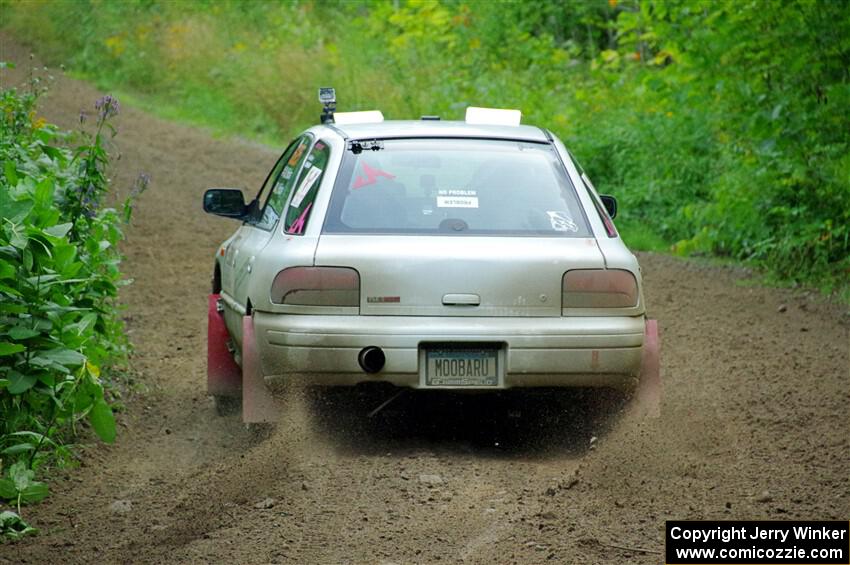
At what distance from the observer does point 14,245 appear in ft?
18.3

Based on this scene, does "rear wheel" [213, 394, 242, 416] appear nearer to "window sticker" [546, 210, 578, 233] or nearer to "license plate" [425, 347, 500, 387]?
"license plate" [425, 347, 500, 387]

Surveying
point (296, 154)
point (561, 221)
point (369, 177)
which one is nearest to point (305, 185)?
point (369, 177)

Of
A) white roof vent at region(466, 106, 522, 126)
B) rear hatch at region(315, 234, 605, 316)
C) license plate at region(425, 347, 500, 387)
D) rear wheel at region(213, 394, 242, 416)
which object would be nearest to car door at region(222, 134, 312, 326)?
rear wheel at region(213, 394, 242, 416)

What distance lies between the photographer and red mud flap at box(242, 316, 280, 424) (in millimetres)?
6465

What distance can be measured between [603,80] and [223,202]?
543 inches

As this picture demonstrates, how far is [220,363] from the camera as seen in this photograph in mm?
7961

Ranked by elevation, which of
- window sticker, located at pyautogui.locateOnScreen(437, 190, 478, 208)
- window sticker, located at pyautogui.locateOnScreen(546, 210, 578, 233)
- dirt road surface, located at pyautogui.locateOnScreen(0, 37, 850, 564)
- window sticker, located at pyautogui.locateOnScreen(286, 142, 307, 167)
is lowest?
dirt road surface, located at pyautogui.locateOnScreen(0, 37, 850, 564)

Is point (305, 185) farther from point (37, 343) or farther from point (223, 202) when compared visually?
point (37, 343)

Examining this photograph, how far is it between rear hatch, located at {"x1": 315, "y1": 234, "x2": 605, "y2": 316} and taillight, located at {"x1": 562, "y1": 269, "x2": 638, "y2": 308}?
33mm

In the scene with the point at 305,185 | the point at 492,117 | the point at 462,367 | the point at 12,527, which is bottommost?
the point at 12,527

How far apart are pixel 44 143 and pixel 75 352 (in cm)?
241

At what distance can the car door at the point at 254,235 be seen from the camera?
7035mm

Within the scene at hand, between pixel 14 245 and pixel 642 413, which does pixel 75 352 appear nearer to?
pixel 14 245

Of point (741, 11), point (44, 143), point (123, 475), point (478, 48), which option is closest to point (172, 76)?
point (478, 48)
